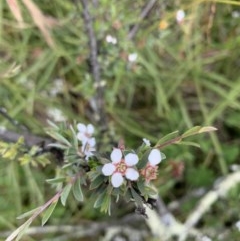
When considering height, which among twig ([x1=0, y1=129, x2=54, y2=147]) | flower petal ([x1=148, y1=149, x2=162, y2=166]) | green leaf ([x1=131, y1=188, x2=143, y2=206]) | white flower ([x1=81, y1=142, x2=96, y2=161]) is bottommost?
green leaf ([x1=131, y1=188, x2=143, y2=206])

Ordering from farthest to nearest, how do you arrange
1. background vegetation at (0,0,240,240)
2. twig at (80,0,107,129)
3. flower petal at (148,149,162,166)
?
background vegetation at (0,0,240,240)
twig at (80,0,107,129)
flower petal at (148,149,162,166)

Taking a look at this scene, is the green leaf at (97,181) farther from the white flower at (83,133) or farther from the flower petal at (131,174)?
the white flower at (83,133)

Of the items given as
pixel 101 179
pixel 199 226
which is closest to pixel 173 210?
pixel 199 226

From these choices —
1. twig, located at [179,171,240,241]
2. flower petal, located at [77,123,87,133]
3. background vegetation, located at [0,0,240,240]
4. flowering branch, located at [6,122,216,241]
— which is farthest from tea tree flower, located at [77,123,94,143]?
twig, located at [179,171,240,241]

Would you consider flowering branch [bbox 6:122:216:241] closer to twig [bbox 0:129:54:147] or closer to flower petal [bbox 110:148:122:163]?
flower petal [bbox 110:148:122:163]

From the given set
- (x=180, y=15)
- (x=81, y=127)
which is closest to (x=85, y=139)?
(x=81, y=127)

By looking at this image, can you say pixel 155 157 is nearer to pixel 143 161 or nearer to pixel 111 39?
pixel 143 161

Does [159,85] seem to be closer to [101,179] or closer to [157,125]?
[157,125]
